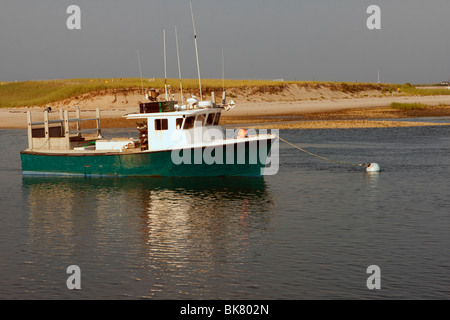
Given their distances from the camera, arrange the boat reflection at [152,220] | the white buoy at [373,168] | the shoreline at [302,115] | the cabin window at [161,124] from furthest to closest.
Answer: the shoreline at [302,115]
the white buoy at [373,168]
the cabin window at [161,124]
the boat reflection at [152,220]

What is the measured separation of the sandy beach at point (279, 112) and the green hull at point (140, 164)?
29.9 m

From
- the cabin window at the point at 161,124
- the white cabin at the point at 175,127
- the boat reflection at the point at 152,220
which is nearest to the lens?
the boat reflection at the point at 152,220

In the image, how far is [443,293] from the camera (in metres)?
13.4

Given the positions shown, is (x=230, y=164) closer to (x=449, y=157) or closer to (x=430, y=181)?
(x=430, y=181)

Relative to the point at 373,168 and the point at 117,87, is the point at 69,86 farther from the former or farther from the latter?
the point at 373,168

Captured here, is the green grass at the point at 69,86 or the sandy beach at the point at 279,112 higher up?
the green grass at the point at 69,86

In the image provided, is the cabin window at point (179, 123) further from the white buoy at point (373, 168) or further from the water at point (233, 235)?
the white buoy at point (373, 168)

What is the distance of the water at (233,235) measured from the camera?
14109 mm

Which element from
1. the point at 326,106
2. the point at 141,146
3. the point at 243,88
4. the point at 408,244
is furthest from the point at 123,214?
the point at 243,88

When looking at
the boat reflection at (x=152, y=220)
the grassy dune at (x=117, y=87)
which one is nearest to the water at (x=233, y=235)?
the boat reflection at (x=152, y=220)

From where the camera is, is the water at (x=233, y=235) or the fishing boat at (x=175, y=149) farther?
the fishing boat at (x=175, y=149)

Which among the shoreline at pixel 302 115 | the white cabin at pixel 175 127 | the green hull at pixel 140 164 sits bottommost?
the shoreline at pixel 302 115

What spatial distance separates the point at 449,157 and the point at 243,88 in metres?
65.6

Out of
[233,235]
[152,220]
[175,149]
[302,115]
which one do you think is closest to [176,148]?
[175,149]
